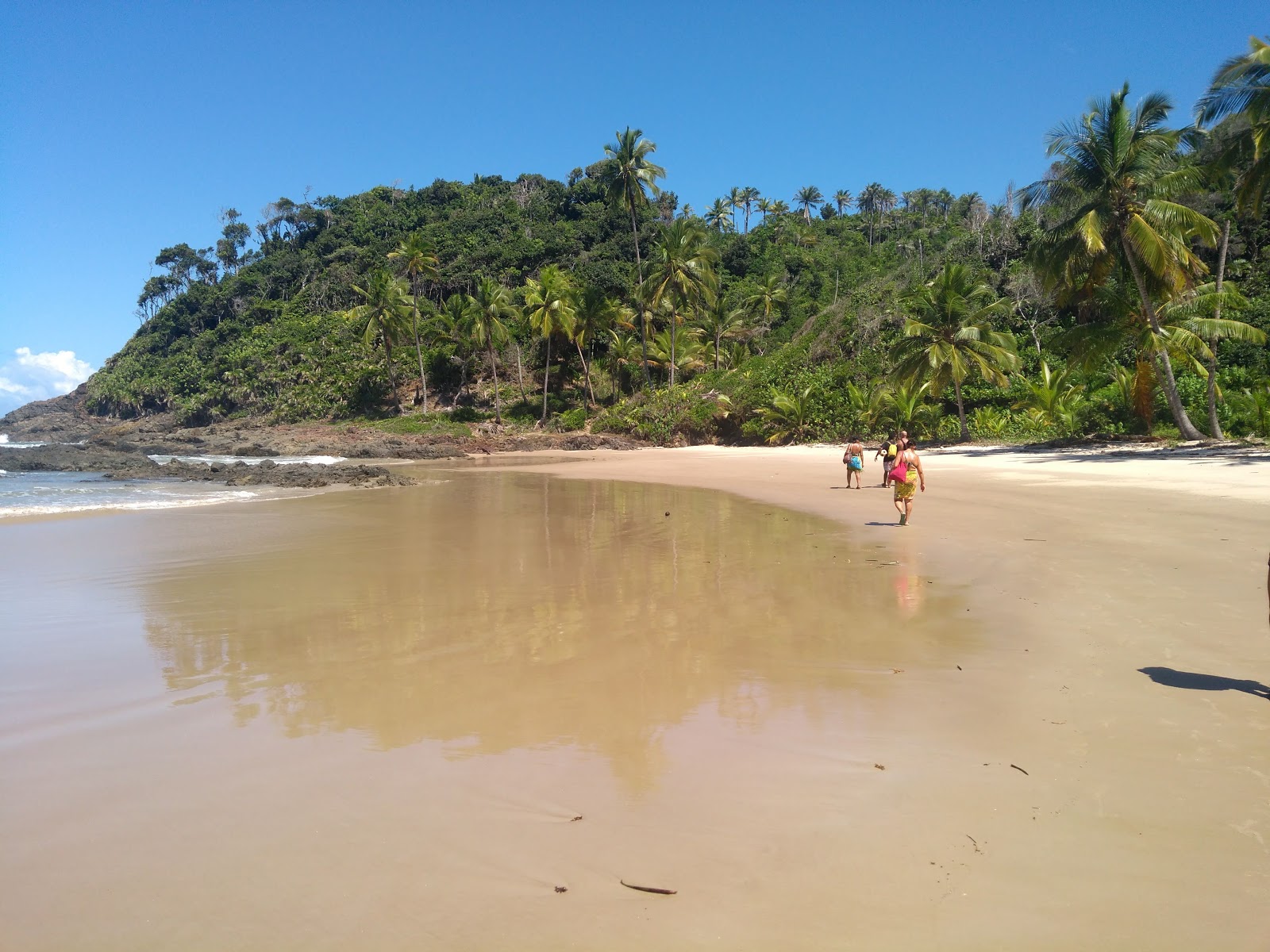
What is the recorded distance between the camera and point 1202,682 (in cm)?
480

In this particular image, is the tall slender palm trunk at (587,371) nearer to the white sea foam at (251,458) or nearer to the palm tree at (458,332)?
the palm tree at (458,332)

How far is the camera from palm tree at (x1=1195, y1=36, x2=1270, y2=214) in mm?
16828

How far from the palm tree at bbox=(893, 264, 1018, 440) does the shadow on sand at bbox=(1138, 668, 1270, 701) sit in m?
23.4

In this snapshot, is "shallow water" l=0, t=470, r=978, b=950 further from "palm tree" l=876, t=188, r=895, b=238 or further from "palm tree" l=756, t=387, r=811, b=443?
"palm tree" l=876, t=188, r=895, b=238

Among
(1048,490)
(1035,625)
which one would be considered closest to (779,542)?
(1035,625)

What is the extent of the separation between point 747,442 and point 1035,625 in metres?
29.4

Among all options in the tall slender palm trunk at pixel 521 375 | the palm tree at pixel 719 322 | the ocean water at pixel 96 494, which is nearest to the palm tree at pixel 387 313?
the tall slender palm trunk at pixel 521 375

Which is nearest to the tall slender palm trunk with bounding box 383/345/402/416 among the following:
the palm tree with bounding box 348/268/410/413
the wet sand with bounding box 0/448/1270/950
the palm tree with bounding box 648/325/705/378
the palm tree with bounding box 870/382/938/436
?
the palm tree with bounding box 348/268/410/413

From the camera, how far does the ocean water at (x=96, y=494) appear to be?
645 inches

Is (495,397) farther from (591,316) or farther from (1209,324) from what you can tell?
(1209,324)

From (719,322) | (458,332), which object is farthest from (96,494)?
(719,322)

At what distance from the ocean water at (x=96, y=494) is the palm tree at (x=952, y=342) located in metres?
22.3

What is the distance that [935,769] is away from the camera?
3.86 m

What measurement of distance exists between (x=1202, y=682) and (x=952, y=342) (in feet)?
81.6
